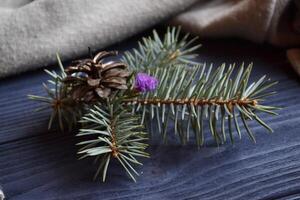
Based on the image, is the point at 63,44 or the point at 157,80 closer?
the point at 157,80

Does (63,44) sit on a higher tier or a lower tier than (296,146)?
higher

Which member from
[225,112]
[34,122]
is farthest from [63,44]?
[225,112]

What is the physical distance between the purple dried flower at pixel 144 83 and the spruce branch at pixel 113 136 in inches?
0.9

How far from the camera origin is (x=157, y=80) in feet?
1.40

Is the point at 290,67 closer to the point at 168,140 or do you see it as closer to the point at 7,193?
the point at 168,140

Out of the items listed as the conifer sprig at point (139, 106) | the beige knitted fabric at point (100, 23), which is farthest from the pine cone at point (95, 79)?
the beige knitted fabric at point (100, 23)

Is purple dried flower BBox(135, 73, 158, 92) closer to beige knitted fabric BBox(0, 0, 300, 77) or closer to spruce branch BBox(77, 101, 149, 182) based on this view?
spruce branch BBox(77, 101, 149, 182)

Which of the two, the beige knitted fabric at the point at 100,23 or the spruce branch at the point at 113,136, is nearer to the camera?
the spruce branch at the point at 113,136

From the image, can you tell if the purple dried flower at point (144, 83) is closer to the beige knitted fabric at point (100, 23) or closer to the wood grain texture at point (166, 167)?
the wood grain texture at point (166, 167)

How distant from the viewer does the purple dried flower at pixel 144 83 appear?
16.3 inches

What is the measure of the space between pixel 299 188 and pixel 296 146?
48 millimetres

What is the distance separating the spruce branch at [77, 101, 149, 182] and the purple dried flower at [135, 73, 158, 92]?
2cm

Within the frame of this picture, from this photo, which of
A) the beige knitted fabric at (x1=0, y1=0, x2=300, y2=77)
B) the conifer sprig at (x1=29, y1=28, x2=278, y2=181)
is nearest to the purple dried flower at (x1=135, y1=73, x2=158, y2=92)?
the conifer sprig at (x1=29, y1=28, x2=278, y2=181)

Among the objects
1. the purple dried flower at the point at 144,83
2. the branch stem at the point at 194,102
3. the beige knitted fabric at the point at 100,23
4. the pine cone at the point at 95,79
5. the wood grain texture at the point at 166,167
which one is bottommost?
the wood grain texture at the point at 166,167
